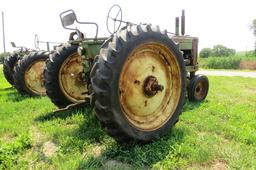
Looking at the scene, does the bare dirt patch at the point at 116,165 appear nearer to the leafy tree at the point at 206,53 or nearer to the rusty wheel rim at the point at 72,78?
the rusty wheel rim at the point at 72,78

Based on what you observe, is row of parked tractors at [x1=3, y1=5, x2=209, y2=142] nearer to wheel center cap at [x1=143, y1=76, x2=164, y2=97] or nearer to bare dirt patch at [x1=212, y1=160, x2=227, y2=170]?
wheel center cap at [x1=143, y1=76, x2=164, y2=97]

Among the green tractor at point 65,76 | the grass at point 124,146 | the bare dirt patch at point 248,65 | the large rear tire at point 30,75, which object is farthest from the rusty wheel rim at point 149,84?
the bare dirt patch at point 248,65

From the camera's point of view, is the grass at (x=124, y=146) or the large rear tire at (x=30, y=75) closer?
the grass at (x=124, y=146)

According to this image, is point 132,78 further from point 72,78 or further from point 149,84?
point 72,78

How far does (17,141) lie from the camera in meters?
4.05

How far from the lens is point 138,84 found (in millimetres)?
3746

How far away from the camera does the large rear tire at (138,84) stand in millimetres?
3223

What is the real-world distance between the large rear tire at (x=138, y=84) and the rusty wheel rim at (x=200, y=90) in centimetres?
261

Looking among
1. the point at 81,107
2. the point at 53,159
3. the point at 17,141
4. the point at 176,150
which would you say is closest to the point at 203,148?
the point at 176,150

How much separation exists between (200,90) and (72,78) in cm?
289

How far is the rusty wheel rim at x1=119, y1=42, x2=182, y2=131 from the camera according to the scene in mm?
3617

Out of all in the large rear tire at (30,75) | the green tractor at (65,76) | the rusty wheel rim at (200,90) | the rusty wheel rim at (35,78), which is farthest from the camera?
the rusty wheel rim at (35,78)

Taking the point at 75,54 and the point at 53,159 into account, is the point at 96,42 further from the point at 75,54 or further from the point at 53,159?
the point at 53,159

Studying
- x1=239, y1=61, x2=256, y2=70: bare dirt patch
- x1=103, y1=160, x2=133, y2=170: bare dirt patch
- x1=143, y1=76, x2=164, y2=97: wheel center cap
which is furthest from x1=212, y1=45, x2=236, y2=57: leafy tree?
x1=103, y1=160, x2=133, y2=170: bare dirt patch
